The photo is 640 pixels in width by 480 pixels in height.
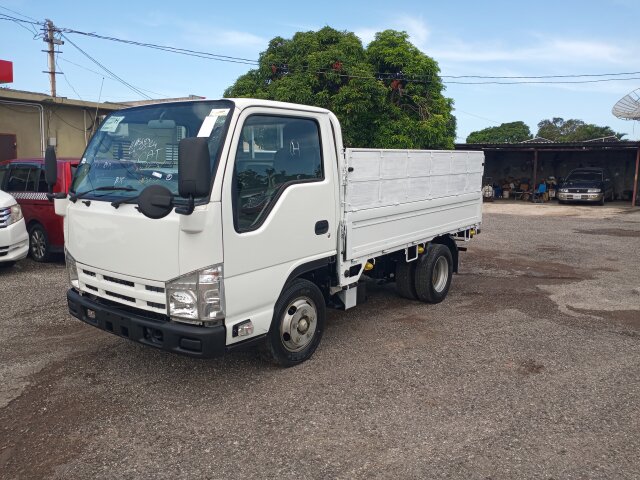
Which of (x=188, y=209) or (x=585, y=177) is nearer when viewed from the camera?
(x=188, y=209)

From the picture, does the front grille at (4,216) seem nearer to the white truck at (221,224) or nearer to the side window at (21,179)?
the side window at (21,179)

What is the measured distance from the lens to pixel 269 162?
4293 millimetres

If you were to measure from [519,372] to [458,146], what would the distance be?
78.8 ft

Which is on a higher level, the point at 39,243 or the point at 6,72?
the point at 6,72

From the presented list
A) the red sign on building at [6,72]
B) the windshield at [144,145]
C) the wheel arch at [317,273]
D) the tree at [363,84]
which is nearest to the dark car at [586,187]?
the tree at [363,84]

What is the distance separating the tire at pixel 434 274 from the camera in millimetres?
6762

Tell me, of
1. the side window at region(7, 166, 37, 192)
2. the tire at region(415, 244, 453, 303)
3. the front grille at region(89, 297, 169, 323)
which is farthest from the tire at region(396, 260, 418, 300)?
the side window at region(7, 166, 37, 192)

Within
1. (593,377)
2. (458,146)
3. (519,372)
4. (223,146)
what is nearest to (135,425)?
(223,146)

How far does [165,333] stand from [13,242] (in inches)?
231

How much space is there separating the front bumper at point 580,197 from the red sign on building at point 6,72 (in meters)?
22.5

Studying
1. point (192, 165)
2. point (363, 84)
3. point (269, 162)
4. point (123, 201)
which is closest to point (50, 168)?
point (123, 201)

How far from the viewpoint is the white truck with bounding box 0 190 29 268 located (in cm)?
827

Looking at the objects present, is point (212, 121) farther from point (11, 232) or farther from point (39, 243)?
point (39, 243)

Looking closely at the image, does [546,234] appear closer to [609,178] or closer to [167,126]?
[167,126]
